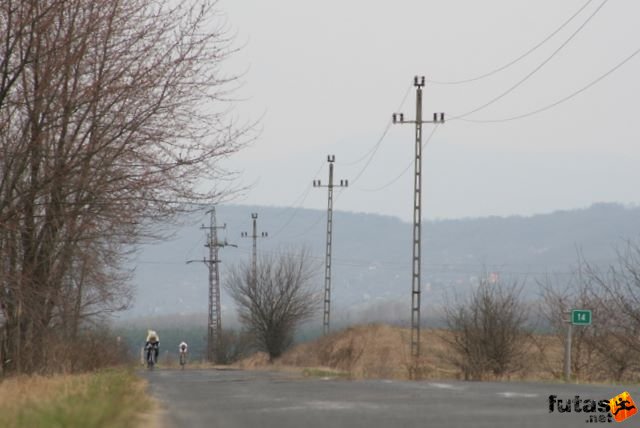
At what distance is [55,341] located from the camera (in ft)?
111

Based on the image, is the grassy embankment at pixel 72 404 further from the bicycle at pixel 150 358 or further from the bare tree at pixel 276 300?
the bare tree at pixel 276 300

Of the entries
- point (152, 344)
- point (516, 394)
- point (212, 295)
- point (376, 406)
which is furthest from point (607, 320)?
point (212, 295)

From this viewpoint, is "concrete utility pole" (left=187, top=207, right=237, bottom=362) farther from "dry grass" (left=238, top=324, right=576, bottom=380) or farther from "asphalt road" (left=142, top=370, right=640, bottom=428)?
"asphalt road" (left=142, top=370, right=640, bottom=428)

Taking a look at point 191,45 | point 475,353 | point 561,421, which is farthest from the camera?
point 475,353

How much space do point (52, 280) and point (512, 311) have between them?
2230 cm

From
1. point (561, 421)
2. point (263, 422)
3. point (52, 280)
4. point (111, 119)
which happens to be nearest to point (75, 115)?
point (111, 119)

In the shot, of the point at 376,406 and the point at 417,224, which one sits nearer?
the point at 376,406

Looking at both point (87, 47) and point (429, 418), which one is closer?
point (429, 418)

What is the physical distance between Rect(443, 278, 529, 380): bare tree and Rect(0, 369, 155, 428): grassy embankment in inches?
1029

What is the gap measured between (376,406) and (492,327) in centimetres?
2851

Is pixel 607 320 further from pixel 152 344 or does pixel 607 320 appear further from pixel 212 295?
pixel 212 295

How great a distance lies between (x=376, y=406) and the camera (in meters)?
17.1

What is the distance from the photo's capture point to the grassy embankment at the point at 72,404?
12035mm

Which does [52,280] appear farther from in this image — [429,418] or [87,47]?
[429,418]
